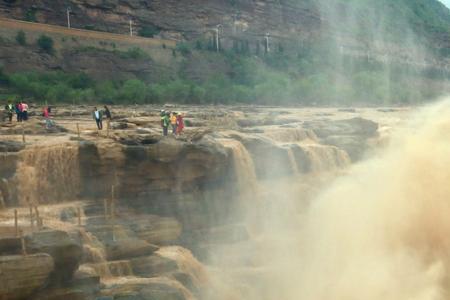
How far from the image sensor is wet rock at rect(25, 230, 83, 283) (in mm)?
8250

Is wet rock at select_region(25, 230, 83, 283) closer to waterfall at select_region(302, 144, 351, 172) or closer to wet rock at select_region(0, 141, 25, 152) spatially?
wet rock at select_region(0, 141, 25, 152)

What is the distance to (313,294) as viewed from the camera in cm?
1071

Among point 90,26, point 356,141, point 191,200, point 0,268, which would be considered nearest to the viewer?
point 0,268

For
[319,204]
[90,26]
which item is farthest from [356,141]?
[90,26]

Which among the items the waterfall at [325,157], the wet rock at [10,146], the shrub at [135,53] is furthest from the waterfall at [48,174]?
the shrub at [135,53]

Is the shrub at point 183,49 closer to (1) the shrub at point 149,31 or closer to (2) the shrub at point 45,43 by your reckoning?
(1) the shrub at point 149,31

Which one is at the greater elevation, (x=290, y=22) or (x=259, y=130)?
(x=290, y=22)

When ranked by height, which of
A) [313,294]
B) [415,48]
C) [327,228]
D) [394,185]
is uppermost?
[415,48]

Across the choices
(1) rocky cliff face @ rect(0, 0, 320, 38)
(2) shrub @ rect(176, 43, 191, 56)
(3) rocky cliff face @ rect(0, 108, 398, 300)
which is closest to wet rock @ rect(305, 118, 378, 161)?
(3) rocky cliff face @ rect(0, 108, 398, 300)

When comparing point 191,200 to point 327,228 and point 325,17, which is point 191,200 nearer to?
point 327,228

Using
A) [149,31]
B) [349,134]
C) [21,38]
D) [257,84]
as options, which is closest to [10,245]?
[349,134]

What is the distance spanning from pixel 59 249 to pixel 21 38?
25388mm

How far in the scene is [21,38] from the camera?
102 ft

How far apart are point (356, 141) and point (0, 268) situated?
41.4 feet
